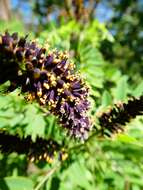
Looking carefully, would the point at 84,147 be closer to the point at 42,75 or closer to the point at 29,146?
the point at 29,146

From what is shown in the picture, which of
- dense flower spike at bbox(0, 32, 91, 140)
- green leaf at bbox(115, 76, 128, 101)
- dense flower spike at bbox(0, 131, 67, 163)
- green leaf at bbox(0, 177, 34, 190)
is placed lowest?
green leaf at bbox(0, 177, 34, 190)

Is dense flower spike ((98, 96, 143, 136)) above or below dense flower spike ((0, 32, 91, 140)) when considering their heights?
above

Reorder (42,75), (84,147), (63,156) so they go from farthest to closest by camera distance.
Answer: (84,147) < (63,156) < (42,75)

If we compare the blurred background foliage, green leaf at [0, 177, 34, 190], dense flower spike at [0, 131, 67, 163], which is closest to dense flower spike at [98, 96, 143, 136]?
the blurred background foliage

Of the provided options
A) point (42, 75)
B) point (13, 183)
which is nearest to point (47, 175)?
point (13, 183)

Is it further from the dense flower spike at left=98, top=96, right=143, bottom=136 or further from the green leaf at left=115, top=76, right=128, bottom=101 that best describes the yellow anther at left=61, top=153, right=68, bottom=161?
the green leaf at left=115, top=76, right=128, bottom=101

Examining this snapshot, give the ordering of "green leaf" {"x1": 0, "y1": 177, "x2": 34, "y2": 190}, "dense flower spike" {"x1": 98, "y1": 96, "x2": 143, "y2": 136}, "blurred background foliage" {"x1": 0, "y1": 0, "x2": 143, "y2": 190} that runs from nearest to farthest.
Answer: "dense flower spike" {"x1": 98, "y1": 96, "x2": 143, "y2": 136}
"green leaf" {"x1": 0, "y1": 177, "x2": 34, "y2": 190}
"blurred background foliage" {"x1": 0, "y1": 0, "x2": 143, "y2": 190}

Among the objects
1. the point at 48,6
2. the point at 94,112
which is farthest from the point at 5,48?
the point at 48,6
